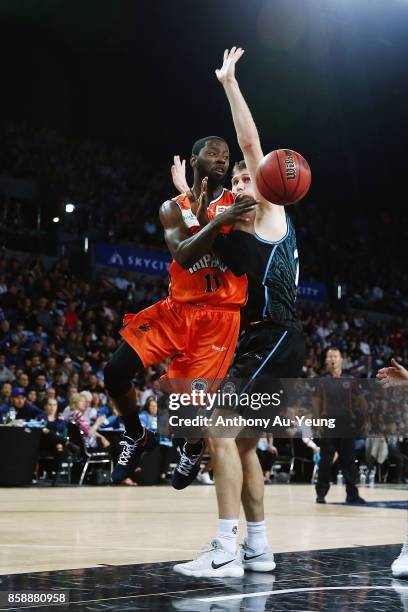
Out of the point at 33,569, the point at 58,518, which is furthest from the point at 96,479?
the point at 33,569

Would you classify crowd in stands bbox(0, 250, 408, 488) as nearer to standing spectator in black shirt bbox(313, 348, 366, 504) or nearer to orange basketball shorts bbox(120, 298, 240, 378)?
standing spectator in black shirt bbox(313, 348, 366, 504)

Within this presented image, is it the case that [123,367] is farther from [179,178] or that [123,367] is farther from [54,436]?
[54,436]

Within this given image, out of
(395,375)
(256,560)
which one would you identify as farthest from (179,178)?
(256,560)

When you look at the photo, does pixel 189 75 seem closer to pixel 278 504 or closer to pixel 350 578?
pixel 278 504

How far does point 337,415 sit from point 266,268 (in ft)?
19.2

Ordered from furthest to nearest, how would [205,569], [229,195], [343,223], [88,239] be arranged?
[343,223], [88,239], [229,195], [205,569]

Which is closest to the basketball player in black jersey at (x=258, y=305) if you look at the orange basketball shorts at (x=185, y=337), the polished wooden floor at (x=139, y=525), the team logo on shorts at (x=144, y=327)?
the orange basketball shorts at (x=185, y=337)

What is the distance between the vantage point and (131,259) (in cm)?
1867

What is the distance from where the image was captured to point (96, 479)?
12516mm

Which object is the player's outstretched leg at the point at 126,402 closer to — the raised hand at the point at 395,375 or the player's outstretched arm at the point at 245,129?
the player's outstretched arm at the point at 245,129

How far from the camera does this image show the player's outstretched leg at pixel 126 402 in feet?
14.7

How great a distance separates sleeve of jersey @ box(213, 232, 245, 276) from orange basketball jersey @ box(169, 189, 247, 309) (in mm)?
33

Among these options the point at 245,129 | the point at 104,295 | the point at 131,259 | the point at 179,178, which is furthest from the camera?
the point at 131,259

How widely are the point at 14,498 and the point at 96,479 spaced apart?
3.43m
